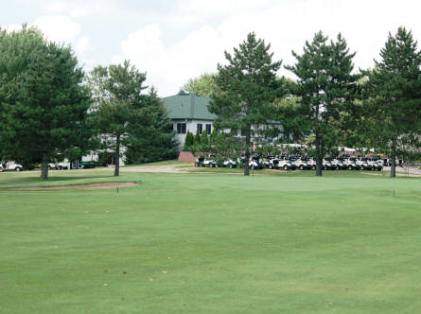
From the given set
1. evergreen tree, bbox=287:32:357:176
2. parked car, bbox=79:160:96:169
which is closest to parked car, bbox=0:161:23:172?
parked car, bbox=79:160:96:169

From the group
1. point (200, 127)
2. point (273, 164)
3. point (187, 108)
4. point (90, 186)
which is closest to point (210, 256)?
point (90, 186)

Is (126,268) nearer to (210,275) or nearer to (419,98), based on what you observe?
(210,275)

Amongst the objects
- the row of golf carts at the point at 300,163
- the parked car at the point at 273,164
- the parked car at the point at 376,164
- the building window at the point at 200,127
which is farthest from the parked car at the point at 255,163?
the building window at the point at 200,127

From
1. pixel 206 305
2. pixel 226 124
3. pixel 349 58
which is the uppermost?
pixel 349 58

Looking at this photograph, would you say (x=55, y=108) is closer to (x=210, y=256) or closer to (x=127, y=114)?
(x=127, y=114)

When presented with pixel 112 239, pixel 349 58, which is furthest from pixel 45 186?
pixel 349 58

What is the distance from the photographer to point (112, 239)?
18891 millimetres

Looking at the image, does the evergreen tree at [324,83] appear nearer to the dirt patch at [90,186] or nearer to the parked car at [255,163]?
the parked car at [255,163]

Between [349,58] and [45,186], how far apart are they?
41904mm

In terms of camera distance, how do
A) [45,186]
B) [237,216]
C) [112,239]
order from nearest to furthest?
1. [112,239]
2. [237,216]
3. [45,186]

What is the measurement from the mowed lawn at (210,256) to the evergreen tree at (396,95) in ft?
153

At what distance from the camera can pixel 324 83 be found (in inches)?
3007

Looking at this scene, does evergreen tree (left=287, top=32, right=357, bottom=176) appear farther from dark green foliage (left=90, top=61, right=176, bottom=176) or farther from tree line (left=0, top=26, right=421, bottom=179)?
dark green foliage (left=90, top=61, right=176, bottom=176)

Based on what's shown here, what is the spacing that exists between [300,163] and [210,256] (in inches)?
2875
